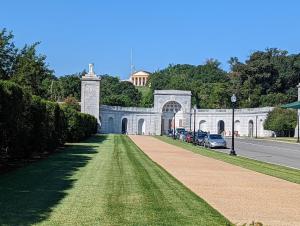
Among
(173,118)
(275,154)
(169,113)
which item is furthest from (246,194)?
(169,113)

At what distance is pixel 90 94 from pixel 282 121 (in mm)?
34001

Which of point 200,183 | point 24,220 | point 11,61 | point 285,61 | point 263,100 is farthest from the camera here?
point 285,61

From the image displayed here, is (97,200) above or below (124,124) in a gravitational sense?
below

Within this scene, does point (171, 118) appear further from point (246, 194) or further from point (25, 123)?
point (246, 194)

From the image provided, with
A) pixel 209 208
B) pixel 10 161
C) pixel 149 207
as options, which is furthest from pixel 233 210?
pixel 10 161

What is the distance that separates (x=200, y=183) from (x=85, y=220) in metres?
8.71

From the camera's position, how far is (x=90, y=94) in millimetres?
103188

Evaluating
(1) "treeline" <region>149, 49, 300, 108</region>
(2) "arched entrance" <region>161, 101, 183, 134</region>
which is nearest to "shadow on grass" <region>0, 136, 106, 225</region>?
(2) "arched entrance" <region>161, 101, 183, 134</region>

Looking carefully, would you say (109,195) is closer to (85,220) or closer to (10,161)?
(85,220)

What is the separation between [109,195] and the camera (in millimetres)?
14086

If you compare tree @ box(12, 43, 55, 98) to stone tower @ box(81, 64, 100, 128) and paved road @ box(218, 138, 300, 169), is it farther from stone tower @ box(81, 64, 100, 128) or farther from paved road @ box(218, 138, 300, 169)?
stone tower @ box(81, 64, 100, 128)

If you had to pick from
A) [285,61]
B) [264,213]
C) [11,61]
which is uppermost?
[285,61]

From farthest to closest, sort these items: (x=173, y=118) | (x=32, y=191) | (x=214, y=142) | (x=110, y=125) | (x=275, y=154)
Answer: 1. (x=173, y=118)
2. (x=110, y=125)
3. (x=214, y=142)
4. (x=275, y=154)
5. (x=32, y=191)

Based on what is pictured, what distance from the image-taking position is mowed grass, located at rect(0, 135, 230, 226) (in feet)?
35.1
